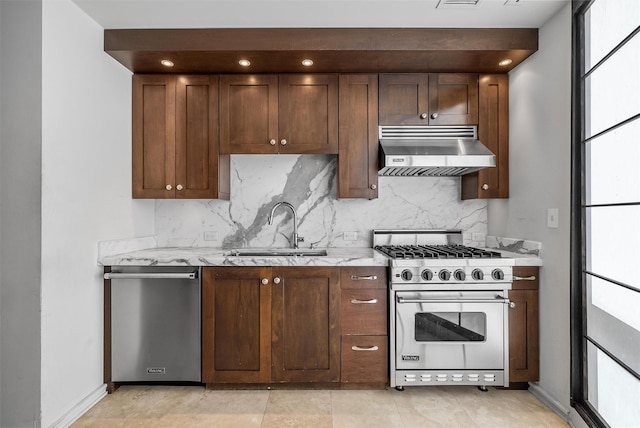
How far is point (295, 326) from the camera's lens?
7.87 ft

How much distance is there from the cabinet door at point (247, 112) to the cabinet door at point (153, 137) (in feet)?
1.37

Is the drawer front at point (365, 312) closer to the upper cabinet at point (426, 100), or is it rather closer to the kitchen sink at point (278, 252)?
the kitchen sink at point (278, 252)

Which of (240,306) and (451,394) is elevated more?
(240,306)

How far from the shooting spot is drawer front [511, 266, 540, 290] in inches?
94.6

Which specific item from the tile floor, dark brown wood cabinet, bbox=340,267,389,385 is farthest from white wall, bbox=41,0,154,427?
dark brown wood cabinet, bbox=340,267,389,385

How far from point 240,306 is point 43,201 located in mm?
1287

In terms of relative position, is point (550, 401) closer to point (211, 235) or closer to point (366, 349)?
point (366, 349)

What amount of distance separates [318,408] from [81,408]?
1462mm

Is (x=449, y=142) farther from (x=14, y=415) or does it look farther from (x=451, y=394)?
(x=14, y=415)

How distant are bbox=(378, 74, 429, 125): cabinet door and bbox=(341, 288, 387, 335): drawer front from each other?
1343mm

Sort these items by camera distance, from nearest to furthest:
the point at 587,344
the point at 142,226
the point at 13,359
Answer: the point at 13,359 < the point at 587,344 < the point at 142,226

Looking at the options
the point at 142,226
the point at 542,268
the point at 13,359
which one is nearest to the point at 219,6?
the point at 142,226

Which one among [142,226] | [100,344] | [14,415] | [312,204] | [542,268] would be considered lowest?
[14,415]

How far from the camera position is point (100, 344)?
7.82ft
